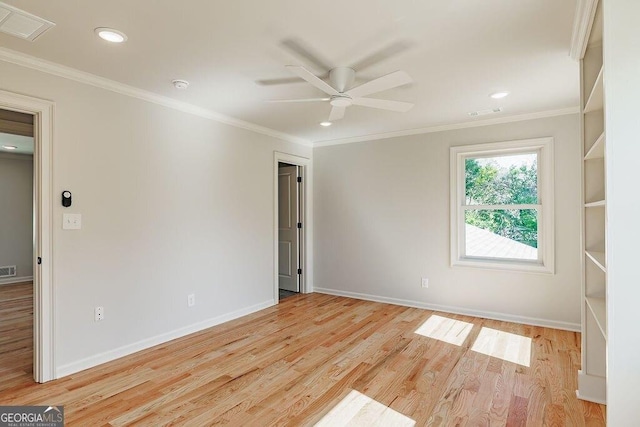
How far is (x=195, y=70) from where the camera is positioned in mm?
2779

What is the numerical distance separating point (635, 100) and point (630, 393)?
124 cm

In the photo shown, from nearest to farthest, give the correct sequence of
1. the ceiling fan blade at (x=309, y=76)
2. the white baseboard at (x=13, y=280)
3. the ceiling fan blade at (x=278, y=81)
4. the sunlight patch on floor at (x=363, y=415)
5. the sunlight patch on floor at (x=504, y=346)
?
the sunlight patch on floor at (x=363, y=415) < the ceiling fan blade at (x=309, y=76) < the ceiling fan blade at (x=278, y=81) < the sunlight patch on floor at (x=504, y=346) < the white baseboard at (x=13, y=280)

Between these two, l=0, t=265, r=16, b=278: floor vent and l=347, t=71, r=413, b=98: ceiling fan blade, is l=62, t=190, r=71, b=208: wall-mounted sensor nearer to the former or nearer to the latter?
Answer: l=347, t=71, r=413, b=98: ceiling fan blade

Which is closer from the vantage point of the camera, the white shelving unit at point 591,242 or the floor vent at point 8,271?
the white shelving unit at point 591,242

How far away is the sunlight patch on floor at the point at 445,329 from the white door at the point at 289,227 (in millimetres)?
2279

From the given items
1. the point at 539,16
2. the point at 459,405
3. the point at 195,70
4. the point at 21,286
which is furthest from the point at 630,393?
the point at 21,286

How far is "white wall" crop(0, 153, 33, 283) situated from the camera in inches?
253

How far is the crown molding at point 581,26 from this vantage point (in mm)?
1840

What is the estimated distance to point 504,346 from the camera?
3328 millimetres

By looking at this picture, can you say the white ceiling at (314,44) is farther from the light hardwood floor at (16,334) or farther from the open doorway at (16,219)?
the open doorway at (16,219)

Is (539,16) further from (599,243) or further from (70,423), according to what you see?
(70,423)

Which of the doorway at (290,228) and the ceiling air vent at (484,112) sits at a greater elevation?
the ceiling air vent at (484,112)

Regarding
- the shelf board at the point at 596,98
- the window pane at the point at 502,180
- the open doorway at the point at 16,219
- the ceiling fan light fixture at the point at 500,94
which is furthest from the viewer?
the open doorway at the point at 16,219

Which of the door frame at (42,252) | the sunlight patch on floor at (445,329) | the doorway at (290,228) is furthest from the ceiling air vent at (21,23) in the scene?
the sunlight patch on floor at (445,329)
